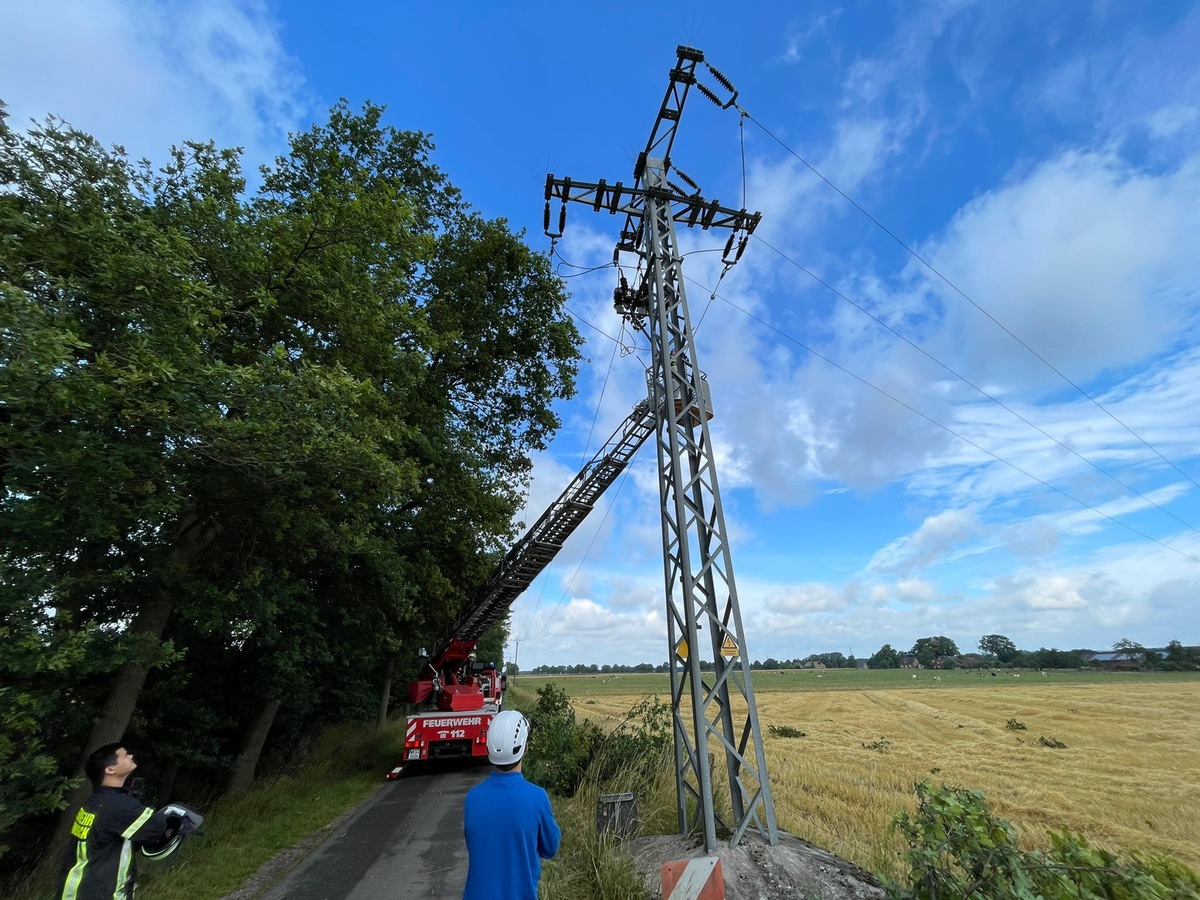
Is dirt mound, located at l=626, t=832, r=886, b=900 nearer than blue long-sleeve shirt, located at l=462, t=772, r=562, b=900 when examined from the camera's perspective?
No

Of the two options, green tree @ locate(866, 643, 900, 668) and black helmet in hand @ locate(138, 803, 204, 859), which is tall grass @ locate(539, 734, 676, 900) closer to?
black helmet in hand @ locate(138, 803, 204, 859)

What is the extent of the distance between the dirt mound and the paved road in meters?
2.24

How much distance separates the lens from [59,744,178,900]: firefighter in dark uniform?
3.37 meters

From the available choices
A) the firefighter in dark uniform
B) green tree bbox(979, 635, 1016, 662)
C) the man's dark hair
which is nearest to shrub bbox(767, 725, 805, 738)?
the firefighter in dark uniform

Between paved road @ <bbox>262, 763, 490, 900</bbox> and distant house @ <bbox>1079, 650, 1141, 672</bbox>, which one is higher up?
distant house @ <bbox>1079, 650, 1141, 672</bbox>

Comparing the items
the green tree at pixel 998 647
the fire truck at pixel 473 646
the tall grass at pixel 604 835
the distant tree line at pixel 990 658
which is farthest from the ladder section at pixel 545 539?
the green tree at pixel 998 647

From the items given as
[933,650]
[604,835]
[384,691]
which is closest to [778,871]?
[604,835]

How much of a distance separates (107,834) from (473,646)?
1330 cm

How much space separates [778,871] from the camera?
493 centimetres

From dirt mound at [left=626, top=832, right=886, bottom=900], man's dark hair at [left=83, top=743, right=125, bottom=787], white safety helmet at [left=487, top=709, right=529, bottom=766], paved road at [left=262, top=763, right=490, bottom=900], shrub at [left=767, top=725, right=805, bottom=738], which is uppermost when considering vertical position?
white safety helmet at [left=487, top=709, right=529, bottom=766]

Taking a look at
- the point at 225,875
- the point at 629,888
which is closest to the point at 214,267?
the point at 225,875

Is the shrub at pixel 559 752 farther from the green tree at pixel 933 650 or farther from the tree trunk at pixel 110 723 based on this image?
the green tree at pixel 933 650

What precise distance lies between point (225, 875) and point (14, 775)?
2823 millimetres

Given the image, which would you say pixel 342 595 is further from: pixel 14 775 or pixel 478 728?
pixel 14 775
